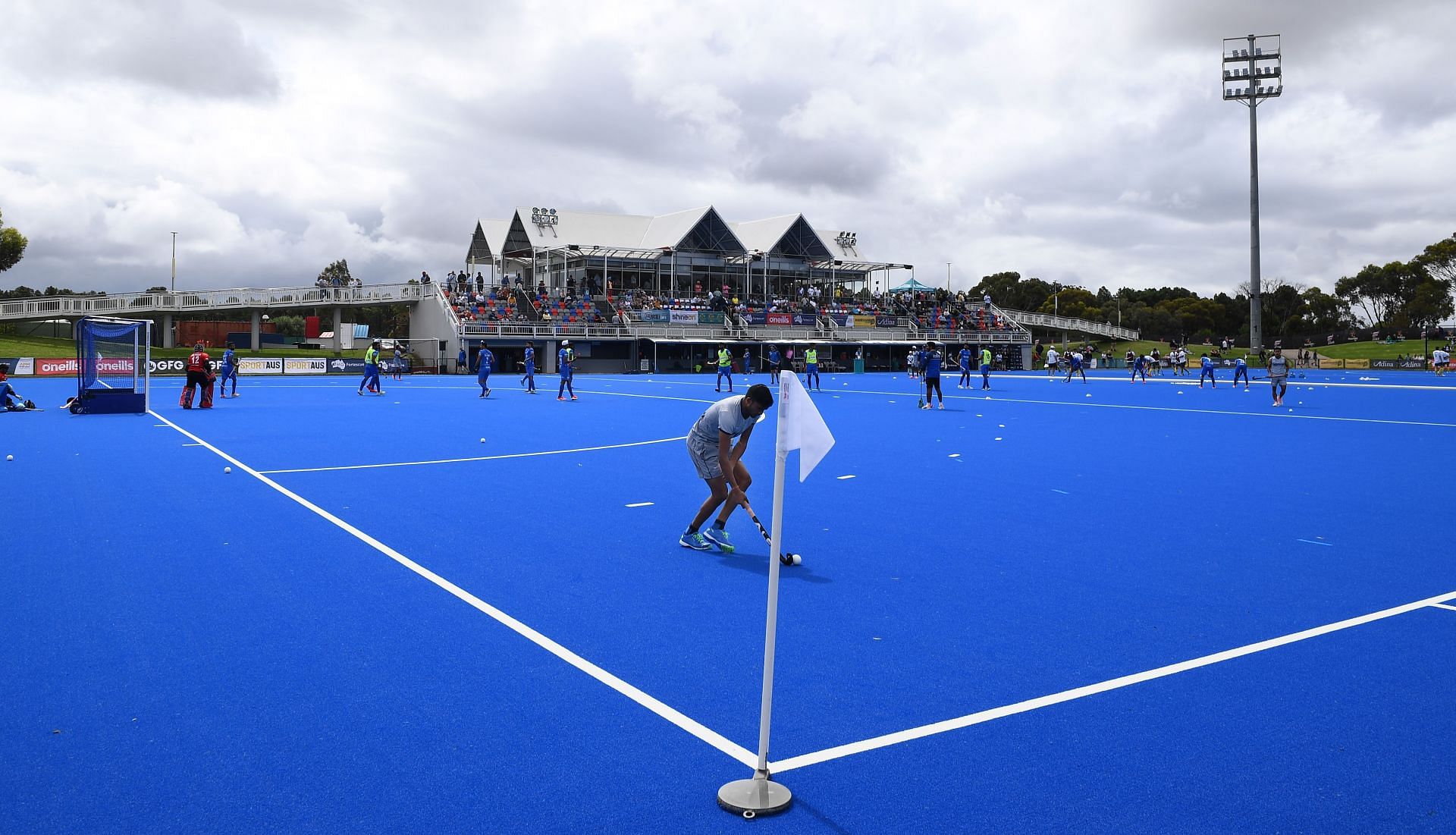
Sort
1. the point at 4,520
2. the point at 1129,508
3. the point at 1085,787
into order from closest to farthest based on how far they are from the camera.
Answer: the point at 1085,787
the point at 4,520
the point at 1129,508

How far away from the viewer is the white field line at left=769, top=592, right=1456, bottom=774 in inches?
171

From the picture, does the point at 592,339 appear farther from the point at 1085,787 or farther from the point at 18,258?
the point at 1085,787

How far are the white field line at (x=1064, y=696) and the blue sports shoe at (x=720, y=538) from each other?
3.68 meters

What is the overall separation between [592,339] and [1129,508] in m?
55.1

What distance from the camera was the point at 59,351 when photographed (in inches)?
2213

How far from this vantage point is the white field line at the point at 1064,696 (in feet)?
14.2

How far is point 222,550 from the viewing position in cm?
834

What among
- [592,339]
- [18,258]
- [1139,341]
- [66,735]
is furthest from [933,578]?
[1139,341]

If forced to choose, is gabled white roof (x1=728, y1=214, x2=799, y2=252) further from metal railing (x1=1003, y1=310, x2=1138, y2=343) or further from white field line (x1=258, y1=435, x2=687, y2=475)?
white field line (x1=258, y1=435, x2=687, y2=475)

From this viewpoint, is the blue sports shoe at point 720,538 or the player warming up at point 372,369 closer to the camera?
the blue sports shoe at point 720,538

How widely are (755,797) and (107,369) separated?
1070 inches

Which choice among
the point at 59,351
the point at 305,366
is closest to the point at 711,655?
the point at 305,366

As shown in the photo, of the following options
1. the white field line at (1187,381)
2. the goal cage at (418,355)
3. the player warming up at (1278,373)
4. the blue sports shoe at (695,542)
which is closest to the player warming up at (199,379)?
the white field line at (1187,381)

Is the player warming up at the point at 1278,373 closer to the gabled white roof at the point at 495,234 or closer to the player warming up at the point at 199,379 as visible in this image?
the player warming up at the point at 199,379
